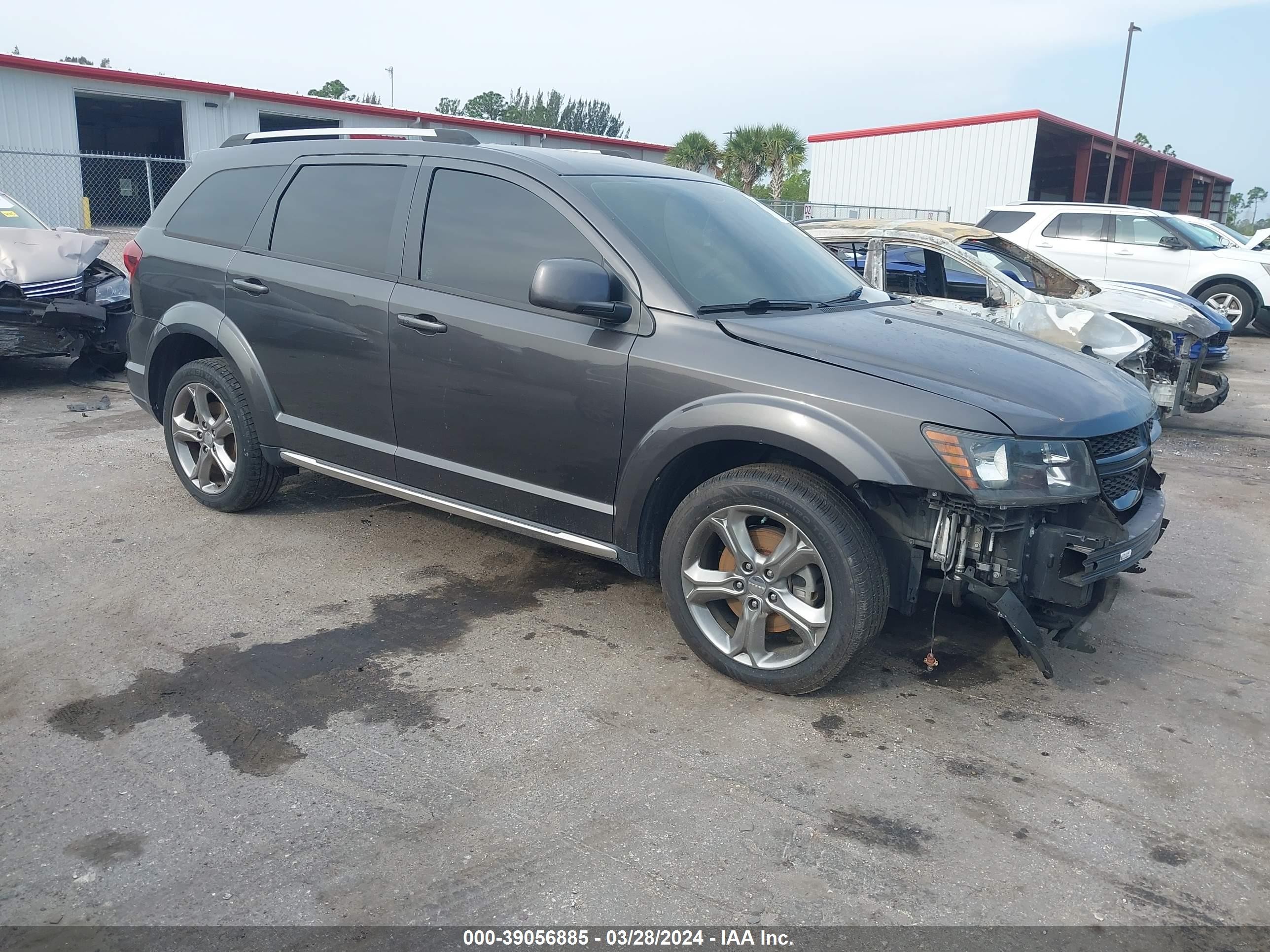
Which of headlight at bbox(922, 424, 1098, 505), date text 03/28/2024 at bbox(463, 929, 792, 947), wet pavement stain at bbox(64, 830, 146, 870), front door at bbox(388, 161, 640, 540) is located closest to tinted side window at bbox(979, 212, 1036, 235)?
front door at bbox(388, 161, 640, 540)

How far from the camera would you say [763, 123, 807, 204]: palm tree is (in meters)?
35.1

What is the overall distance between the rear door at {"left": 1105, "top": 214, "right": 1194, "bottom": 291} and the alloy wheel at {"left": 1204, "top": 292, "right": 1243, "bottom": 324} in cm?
61

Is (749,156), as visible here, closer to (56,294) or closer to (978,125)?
(978,125)

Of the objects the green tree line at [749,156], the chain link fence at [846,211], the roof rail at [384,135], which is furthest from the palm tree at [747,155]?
the roof rail at [384,135]

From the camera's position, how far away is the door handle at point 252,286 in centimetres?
500

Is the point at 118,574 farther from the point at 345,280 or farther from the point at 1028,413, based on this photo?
the point at 1028,413

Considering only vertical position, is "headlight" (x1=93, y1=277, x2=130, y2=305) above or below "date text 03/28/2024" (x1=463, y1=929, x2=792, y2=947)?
above

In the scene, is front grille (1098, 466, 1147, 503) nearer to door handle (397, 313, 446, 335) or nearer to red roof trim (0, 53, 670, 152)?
door handle (397, 313, 446, 335)

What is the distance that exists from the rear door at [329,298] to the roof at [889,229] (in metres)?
4.06

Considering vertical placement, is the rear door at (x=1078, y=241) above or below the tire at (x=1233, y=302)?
above

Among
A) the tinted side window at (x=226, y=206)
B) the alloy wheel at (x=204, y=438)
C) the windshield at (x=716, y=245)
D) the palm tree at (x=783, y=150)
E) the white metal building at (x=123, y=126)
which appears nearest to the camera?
the windshield at (x=716, y=245)

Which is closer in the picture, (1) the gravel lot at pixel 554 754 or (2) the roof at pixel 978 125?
(1) the gravel lot at pixel 554 754

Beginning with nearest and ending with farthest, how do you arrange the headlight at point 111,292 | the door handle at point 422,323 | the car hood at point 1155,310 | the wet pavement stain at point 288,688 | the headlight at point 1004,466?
the headlight at point 1004,466, the wet pavement stain at point 288,688, the door handle at point 422,323, the car hood at point 1155,310, the headlight at point 111,292

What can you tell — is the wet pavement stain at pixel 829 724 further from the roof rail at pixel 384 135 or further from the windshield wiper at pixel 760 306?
the roof rail at pixel 384 135
